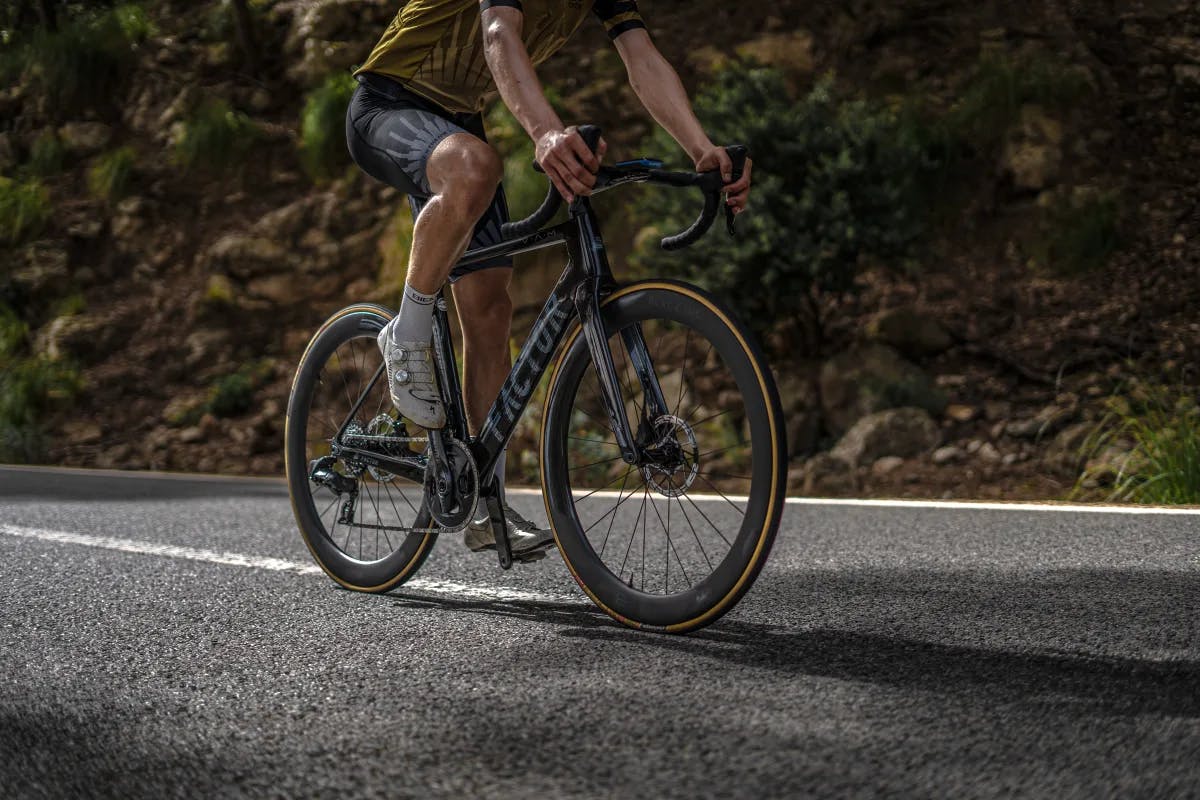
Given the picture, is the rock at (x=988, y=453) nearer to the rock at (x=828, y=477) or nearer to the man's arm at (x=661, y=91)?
the rock at (x=828, y=477)

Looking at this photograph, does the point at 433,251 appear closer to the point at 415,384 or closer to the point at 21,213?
the point at 415,384

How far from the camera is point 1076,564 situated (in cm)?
350

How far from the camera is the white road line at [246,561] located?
129 inches

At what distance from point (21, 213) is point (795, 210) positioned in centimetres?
916

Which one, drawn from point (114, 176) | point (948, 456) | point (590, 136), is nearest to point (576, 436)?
point (590, 136)

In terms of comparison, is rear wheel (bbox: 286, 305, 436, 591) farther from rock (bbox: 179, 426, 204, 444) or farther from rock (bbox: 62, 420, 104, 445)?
rock (bbox: 62, 420, 104, 445)

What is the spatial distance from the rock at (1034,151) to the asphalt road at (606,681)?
20.0 ft

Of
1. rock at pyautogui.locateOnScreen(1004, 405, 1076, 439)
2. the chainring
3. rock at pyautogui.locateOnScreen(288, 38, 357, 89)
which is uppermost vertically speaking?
rock at pyautogui.locateOnScreen(288, 38, 357, 89)

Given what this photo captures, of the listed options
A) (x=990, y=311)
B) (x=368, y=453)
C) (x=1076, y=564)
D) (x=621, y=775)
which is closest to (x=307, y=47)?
(x=990, y=311)

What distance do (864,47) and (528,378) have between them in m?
8.95

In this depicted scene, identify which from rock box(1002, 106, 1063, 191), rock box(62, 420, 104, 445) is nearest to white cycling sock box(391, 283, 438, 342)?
rock box(1002, 106, 1063, 191)

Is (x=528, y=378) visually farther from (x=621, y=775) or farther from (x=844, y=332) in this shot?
(x=844, y=332)

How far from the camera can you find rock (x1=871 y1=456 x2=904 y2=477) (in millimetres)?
7141

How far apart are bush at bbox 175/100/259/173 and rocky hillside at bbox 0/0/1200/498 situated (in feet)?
0.10
